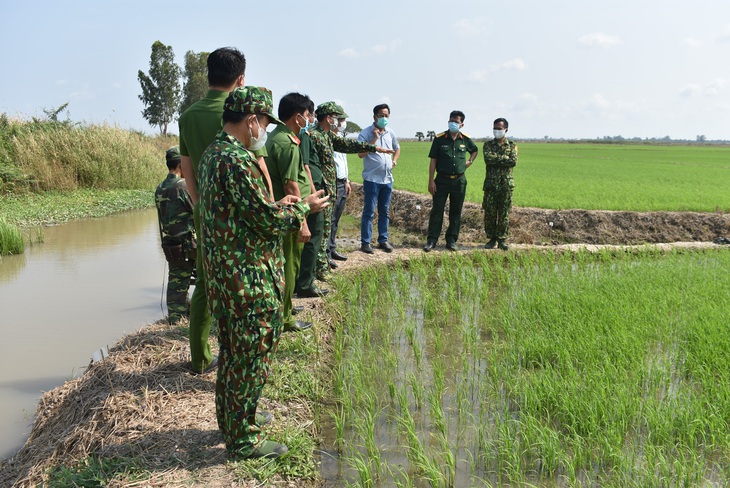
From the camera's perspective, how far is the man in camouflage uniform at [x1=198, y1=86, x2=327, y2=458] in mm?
2367

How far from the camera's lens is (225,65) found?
3.21m

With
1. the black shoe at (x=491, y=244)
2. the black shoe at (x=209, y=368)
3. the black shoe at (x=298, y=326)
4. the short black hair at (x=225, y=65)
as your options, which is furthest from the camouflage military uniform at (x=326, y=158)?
the black shoe at (x=491, y=244)

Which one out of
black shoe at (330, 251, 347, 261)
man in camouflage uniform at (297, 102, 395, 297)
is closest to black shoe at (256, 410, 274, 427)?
man in camouflage uniform at (297, 102, 395, 297)

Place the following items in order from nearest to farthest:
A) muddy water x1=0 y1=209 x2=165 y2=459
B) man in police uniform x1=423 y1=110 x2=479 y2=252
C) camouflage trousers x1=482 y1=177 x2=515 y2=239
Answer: muddy water x1=0 y1=209 x2=165 y2=459
man in police uniform x1=423 y1=110 x2=479 y2=252
camouflage trousers x1=482 y1=177 x2=515 y2=239

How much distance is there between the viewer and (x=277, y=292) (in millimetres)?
2576

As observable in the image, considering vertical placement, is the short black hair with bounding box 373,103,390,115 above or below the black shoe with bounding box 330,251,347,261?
above

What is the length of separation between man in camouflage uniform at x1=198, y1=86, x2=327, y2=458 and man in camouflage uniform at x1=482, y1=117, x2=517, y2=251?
18.7 feet

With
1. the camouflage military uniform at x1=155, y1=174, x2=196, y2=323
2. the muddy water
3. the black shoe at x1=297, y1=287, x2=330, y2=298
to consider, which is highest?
the camouflage military uniform at x1=155, y1=174, x2=196, y2=323

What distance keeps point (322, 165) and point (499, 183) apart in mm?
3429

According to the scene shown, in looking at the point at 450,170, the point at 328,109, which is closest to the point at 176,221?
the point at 328,109

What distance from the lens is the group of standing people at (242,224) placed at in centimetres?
241

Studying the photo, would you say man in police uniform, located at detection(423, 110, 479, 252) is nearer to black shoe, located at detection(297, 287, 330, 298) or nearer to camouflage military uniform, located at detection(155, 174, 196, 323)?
black shoe, located at detection(297, 287, 330, 298)

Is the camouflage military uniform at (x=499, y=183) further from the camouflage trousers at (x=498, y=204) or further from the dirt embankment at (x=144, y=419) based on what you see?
the dirt embankment at (x=144, y=419)

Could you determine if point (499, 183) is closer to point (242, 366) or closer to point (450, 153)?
point (450, 153)
